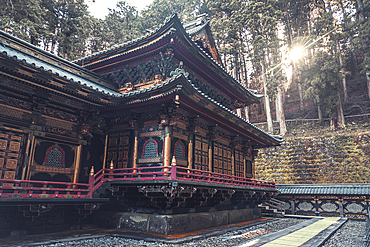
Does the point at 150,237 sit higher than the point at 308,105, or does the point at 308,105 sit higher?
the point at 308,105

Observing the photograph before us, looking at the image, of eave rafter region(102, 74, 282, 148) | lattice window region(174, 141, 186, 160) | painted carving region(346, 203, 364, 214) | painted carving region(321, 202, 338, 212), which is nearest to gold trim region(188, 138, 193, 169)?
lattice window region(174, 141, 186, 160)

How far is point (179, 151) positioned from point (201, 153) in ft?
7.59

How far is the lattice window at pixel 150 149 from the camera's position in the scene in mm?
13191

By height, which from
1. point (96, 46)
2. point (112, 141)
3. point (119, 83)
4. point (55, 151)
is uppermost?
point (96, 46)

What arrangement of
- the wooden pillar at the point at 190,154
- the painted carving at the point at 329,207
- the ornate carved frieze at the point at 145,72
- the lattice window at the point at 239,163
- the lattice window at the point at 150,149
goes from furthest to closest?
1. the painted carving at the point at 329,207
2. the lattice window at the point at 239,163
3. the ornate carved frieze at the point at 145,72
4. the wooden pillar at the point at 190,154
5. the lattice window at the point at 150,149

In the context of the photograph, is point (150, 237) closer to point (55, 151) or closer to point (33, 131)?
point (55, 151)

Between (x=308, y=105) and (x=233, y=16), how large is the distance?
20704mm

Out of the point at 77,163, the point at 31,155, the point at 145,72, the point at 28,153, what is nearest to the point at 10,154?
the point at 28,153

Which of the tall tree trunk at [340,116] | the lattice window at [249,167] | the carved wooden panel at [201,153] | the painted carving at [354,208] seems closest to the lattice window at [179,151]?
the carved wooden panel at [201,153]

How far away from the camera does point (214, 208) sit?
15938 millimetres

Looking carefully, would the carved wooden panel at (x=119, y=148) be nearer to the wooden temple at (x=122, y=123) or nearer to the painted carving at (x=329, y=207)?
the wooden temple at (x=122, y=123)

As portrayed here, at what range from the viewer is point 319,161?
96.7 feet

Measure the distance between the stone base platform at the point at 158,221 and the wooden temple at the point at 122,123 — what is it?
0.58 meters

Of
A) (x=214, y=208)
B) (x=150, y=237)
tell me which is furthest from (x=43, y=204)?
(x=214, y=208)
